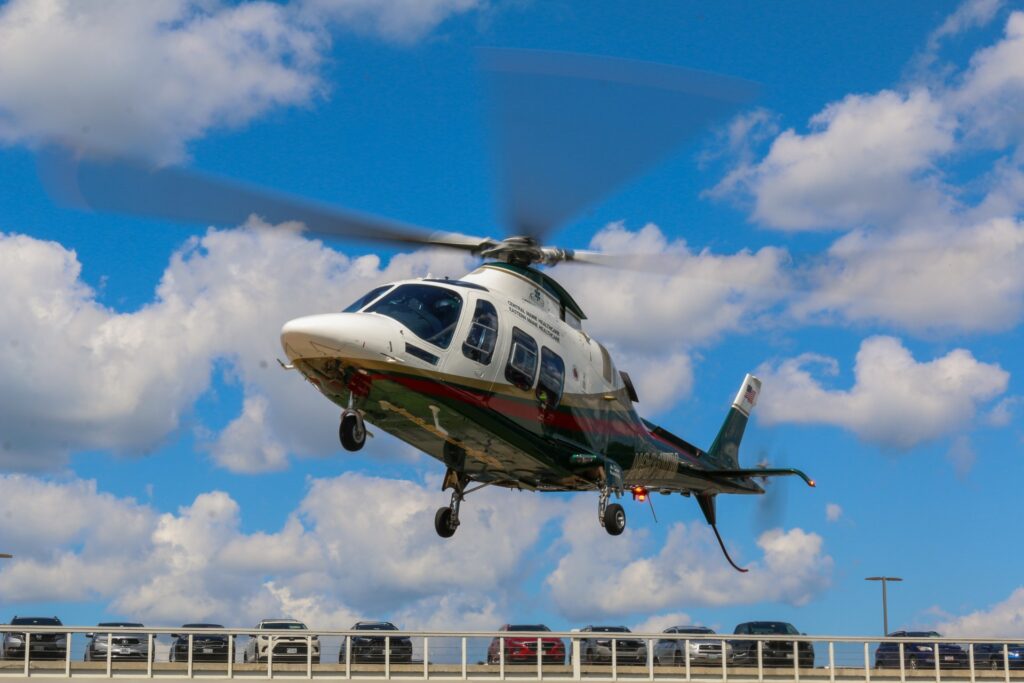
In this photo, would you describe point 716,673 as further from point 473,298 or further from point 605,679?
point 473,298

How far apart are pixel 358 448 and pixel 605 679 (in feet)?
49.0

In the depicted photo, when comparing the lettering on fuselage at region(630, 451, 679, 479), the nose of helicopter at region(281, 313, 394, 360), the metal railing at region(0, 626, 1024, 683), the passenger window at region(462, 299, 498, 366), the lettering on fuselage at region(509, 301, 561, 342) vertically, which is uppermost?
the lettering on fuselage at region(509, 301, 561, 342)

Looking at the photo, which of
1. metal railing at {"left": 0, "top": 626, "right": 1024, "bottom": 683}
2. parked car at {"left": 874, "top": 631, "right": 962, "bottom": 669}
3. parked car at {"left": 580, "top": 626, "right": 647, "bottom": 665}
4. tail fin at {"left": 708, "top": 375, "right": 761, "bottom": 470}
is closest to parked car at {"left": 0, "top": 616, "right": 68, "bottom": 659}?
metal railing at {"left": 0, "top": 626, "right": 1024, "bottom": 683}

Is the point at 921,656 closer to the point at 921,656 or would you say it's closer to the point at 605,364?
the point at 921,656

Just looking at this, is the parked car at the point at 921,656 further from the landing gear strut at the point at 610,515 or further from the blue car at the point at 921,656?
the landing gear strut at the point at 610,515

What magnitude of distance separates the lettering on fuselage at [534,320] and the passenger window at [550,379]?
→ 0.40m

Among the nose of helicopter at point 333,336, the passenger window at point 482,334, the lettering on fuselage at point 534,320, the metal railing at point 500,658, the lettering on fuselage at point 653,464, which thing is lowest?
the metal railing at point 500,658

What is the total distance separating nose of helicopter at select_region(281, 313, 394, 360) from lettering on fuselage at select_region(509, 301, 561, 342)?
3895 mm

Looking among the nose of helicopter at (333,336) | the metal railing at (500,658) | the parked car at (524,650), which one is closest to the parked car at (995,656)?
the metal railing at (500,658)

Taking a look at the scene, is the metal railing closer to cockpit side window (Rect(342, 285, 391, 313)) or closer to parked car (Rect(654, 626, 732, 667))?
parked car (Rect(654, 626, 732, 667))

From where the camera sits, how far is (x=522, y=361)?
1096 inches

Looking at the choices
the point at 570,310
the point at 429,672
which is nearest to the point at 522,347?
the point at 570,310

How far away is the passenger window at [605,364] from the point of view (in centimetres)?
3189

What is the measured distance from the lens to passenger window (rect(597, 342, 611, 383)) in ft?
105
